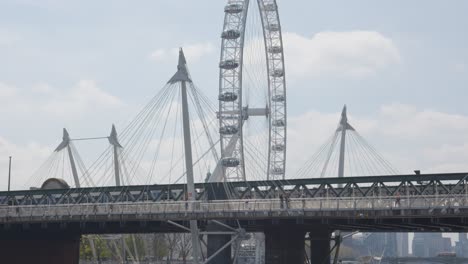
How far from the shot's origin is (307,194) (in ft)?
280

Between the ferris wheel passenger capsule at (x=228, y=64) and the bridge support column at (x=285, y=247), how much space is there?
3122 centimetres

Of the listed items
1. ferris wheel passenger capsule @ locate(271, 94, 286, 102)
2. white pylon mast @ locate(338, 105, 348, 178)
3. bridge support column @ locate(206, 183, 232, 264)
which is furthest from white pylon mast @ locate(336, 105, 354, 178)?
bridge support column @ locate(206, 183, 232, 264)

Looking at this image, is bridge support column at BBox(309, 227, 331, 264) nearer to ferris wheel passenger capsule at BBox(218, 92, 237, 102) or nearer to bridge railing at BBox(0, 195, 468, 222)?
bridge railing at BBox(0, 195, 468, 222)

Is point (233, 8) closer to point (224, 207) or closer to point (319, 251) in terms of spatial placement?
point (319, 251)

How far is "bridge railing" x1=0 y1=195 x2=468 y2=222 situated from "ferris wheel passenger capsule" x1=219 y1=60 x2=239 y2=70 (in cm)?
2940

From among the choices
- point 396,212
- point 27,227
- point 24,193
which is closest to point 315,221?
point 396,212

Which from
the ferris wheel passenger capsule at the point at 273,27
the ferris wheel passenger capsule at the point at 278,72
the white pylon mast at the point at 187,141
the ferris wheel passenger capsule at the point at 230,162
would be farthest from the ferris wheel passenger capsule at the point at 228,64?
the white pylon mast at the point at 187,141

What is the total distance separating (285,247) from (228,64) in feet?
110

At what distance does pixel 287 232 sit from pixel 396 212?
14.0 meters

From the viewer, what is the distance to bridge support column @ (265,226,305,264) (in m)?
74.5

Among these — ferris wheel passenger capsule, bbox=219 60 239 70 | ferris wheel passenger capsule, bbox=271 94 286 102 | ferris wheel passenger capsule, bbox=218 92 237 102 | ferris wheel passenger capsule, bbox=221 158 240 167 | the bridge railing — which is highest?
ferris wheel passenger capsule, bbox=219 60 239 70

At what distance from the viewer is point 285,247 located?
74.6 meters

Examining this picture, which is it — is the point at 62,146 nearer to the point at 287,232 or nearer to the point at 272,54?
the point at 272,54

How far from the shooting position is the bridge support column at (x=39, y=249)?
296 feet
